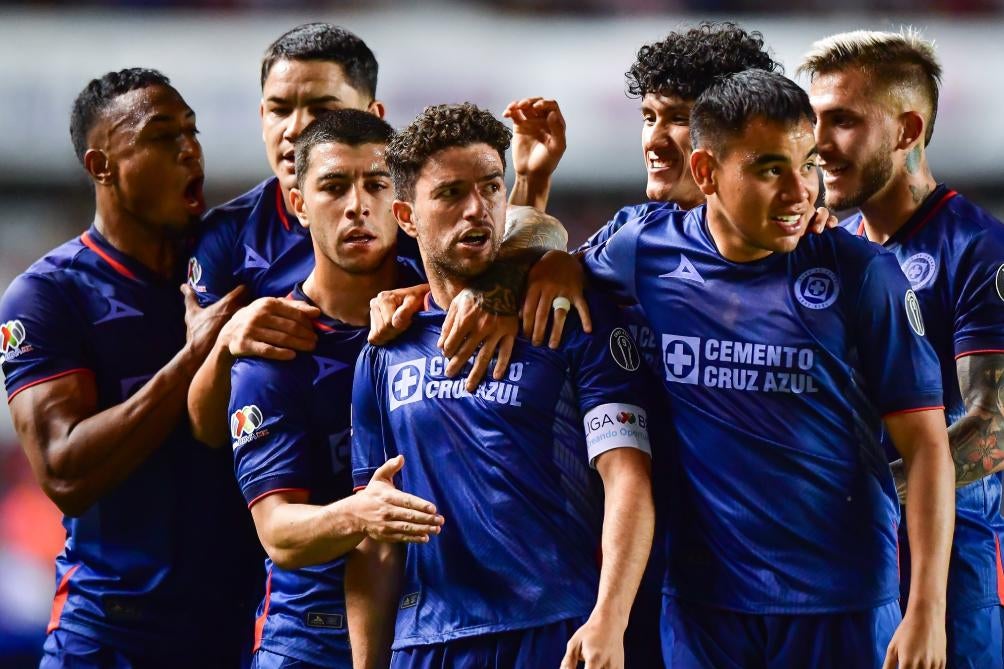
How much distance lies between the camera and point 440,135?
12.5ft

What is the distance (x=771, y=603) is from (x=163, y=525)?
2178 millimetres

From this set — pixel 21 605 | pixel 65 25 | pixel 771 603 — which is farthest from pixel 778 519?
pixel 65 25

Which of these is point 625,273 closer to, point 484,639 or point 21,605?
point 484,639

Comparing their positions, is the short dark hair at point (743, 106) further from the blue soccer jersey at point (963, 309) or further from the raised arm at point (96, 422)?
the raised arm at point (96, 422)

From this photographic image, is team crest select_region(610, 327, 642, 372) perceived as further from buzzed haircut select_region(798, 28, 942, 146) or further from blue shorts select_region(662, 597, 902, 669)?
buzzed haircut select_region(798, 28, 942, 146)

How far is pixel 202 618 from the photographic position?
4.70 metres

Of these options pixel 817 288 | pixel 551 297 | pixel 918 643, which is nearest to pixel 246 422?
pixel 551 297

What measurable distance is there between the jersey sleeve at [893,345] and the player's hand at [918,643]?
1.71ft

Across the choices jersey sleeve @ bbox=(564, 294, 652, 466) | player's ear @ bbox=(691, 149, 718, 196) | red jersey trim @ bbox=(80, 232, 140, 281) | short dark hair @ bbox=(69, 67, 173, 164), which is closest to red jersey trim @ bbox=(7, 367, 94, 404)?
red jersey trim @ bbox=(80, 232, 140, 281)

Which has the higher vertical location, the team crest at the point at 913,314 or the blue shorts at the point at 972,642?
the team crest at the point at 913,314

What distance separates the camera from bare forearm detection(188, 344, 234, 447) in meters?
4.23

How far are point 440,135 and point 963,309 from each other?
5.68 ft

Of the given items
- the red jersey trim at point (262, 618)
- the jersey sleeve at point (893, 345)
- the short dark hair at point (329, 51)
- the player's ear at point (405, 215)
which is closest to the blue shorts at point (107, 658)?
the red jersey trim at point (262, 618)

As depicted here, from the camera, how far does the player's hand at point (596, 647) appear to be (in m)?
3.26
